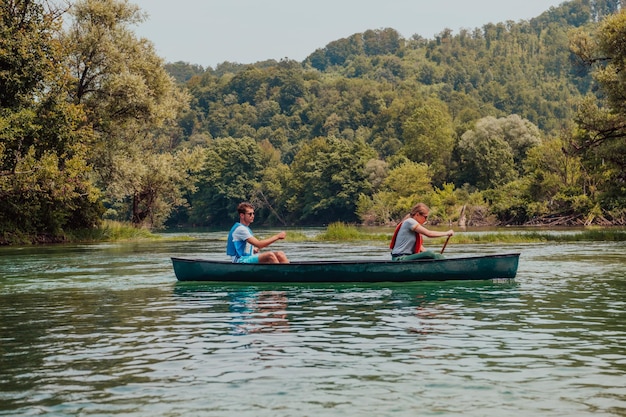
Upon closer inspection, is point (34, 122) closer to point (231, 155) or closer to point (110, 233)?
point (110, 233)

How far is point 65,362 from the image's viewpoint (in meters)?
9.99

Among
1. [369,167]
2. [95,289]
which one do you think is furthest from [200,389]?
[369,167]

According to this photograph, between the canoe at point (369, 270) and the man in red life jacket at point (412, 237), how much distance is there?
42 centimetres

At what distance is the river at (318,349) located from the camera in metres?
7.86

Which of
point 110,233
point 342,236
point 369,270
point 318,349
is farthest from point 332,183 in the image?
point 318,349

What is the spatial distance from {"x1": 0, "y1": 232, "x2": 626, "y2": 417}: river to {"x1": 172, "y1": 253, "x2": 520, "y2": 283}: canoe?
25 cm

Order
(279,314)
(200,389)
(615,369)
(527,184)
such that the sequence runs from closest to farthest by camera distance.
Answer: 1. (200,389)
2. (615,369)
3. (279,314)
4. (527,184)

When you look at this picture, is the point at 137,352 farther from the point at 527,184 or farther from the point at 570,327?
the point at 527,184

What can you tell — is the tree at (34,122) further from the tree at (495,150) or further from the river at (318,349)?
the tree at (495,150)

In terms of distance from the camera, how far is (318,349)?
35.0ft

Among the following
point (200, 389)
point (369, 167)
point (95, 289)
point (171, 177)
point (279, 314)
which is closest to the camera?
point (200, 389)

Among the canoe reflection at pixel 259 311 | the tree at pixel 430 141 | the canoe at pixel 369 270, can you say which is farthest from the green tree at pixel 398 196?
the canoe reflection at pixel 259 311

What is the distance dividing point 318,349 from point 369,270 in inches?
327

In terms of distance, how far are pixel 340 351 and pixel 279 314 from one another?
4.06m
